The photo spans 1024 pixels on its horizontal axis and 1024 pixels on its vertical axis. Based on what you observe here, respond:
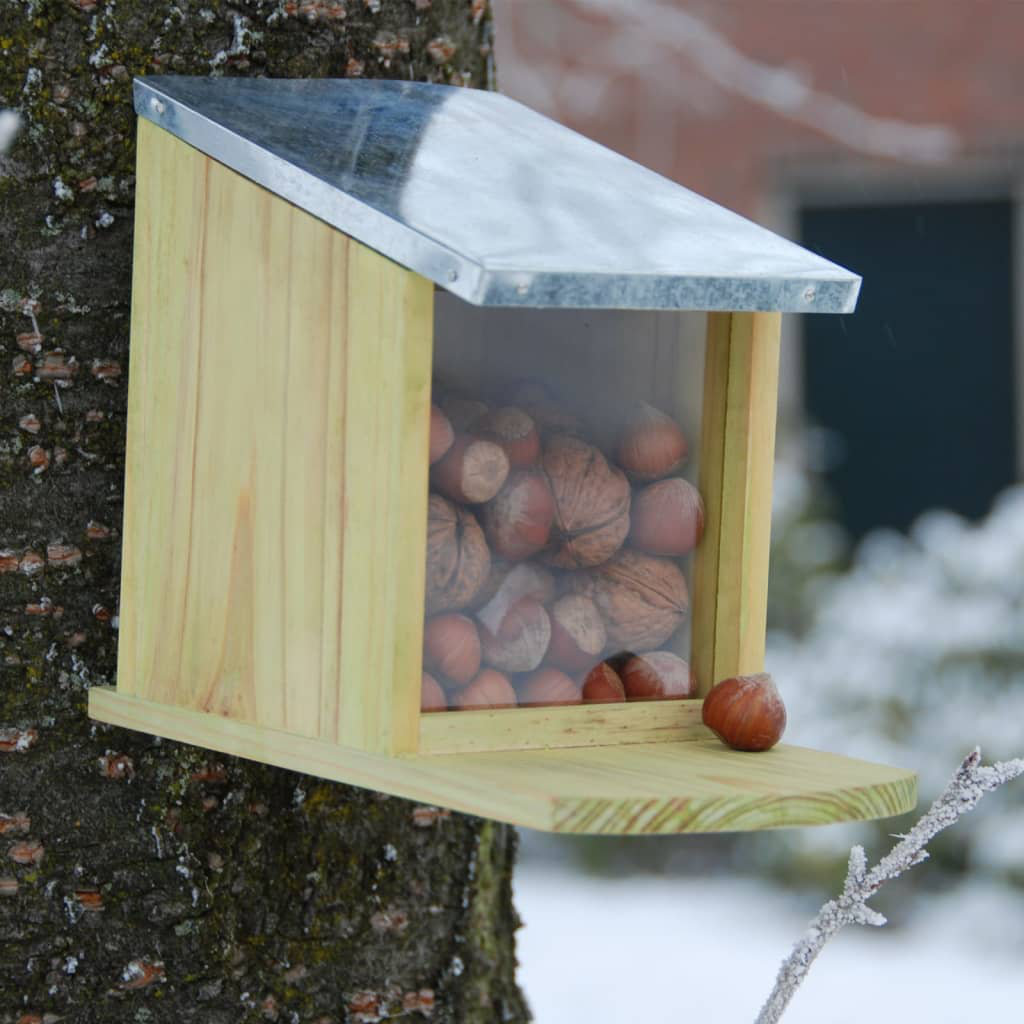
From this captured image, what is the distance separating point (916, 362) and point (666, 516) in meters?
4.66

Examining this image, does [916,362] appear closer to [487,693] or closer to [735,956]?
[735,956]

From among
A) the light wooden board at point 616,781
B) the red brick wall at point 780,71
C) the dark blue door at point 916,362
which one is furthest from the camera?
the dark blue door at point 916,362

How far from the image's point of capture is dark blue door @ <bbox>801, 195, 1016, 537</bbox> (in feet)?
18.5

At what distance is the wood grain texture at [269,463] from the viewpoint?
42.3 inches

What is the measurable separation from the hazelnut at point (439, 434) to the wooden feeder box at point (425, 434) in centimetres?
1

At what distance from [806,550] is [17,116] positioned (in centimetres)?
361

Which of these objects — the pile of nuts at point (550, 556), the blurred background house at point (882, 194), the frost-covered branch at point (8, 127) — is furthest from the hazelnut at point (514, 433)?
the blurred background house at point (882, 194)

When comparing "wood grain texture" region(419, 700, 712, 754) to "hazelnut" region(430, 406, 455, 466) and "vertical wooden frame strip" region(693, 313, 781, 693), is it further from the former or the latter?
"hazelnut" region(430, 406, 455, 466)

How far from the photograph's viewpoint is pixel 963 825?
4.12m

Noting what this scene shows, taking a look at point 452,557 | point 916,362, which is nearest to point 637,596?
point 452,557

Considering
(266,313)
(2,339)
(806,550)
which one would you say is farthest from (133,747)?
(806,550)

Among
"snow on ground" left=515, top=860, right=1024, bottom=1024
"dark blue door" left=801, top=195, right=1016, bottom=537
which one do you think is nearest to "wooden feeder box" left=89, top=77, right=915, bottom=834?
"snow on ground" left=515, top=860, right=1024, bottom=1024

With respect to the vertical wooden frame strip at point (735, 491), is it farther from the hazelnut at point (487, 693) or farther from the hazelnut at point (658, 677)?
the hazelnut at point (487, 693)

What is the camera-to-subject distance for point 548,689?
1.20 m
